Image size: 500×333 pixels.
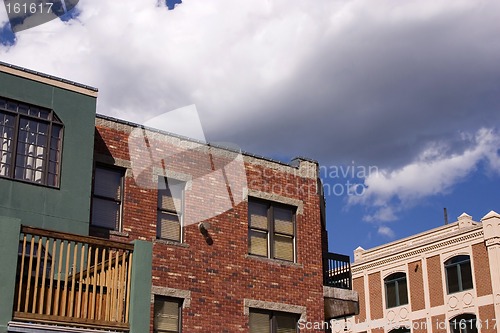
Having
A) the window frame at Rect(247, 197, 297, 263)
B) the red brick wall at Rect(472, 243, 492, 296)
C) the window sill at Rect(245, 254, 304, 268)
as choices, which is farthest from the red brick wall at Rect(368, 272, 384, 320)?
the window sill at Rect(245, 254, 304, 268)

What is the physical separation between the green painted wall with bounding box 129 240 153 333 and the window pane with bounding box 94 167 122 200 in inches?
194

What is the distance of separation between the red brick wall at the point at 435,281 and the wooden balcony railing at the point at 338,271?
17442mm

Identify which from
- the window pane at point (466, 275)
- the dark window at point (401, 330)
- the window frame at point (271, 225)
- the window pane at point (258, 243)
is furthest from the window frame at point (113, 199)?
the dark window at point (401, 330)

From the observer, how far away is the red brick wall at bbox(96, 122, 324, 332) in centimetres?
1883

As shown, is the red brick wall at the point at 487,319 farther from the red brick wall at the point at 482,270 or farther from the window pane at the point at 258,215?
the window pane at the point at 258,215

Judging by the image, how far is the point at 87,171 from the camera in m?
16.8

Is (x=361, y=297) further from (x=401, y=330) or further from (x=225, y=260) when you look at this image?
(x=225, y=260)

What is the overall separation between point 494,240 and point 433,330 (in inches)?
231

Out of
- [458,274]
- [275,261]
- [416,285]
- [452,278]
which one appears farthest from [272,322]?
[416,285]

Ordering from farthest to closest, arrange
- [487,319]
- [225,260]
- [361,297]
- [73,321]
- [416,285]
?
[361,297] → [416,285] → [487,319] → [225,260] → [73,321]

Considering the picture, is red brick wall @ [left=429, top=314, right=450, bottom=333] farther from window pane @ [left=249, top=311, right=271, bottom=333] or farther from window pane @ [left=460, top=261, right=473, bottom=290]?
window pane @ [left=249, top=311, right=271, bottom=333]

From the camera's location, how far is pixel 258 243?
68.9 ft

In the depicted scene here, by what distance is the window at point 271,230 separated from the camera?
21000mm

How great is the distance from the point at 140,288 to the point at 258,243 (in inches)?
301
